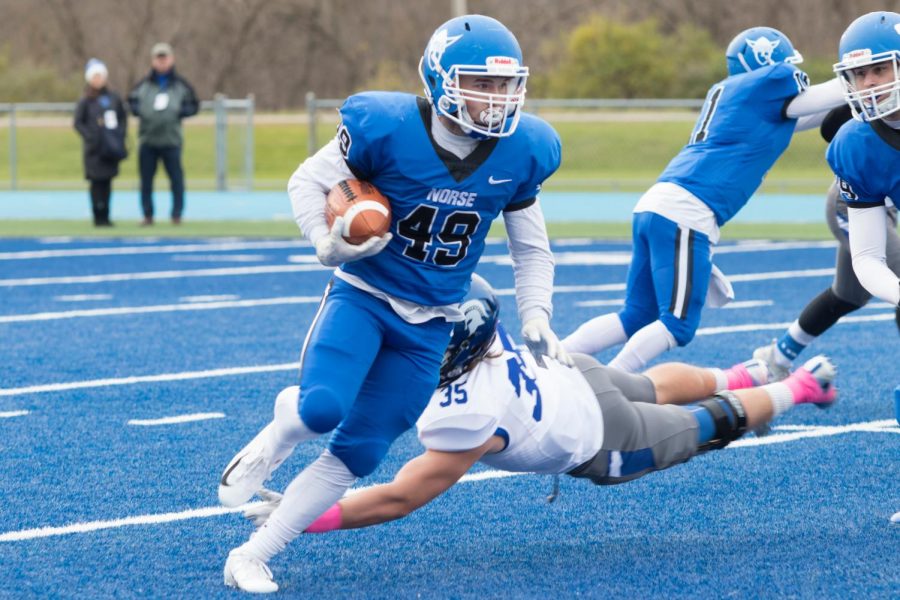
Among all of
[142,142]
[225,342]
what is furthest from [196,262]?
[225,342]

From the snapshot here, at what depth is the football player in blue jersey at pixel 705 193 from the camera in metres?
6.25

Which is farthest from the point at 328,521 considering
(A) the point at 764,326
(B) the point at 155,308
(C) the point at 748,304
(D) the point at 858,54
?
(C) the point at 748,304

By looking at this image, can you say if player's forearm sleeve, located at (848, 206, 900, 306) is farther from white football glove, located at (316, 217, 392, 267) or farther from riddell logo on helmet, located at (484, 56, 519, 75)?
white football glove, located at (316, 217, 392, 267)

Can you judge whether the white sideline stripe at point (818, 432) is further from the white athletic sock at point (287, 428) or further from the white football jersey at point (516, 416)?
the white athletic sock at point (287, 428)

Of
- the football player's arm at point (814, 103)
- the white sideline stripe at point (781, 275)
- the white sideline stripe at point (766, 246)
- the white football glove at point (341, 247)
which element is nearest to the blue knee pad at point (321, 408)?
the white football glove at point (341, 247)

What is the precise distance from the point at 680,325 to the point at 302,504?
266 centimetres

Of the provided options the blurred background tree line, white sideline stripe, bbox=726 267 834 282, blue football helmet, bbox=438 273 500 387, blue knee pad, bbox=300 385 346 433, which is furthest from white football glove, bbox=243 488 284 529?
the blurred background tree line

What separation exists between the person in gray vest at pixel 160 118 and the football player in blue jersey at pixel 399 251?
10.9 meters

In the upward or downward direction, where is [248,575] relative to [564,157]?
upward

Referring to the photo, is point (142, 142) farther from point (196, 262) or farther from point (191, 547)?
point (191, 547)

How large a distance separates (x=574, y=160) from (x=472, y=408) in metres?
20.3

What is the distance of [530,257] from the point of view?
4438mm

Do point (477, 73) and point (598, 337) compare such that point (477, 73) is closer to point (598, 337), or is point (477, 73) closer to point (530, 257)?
point (530, 257)

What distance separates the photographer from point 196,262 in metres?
12.3
